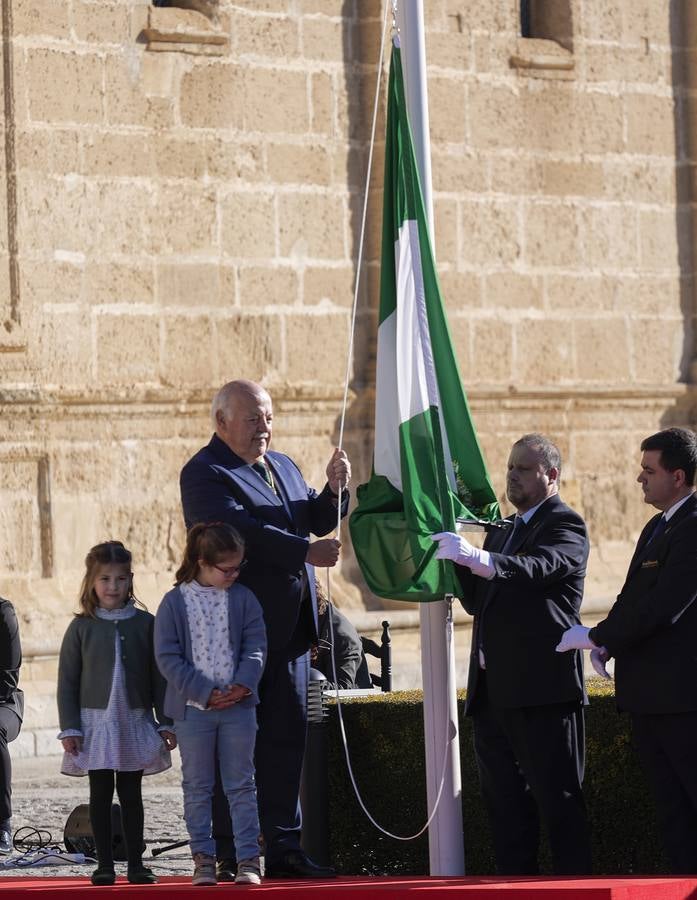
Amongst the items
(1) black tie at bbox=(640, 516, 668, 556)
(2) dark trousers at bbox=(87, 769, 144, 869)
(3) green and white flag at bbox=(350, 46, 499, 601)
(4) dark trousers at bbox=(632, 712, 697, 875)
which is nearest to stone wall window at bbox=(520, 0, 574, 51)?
(3) green and white flag at bbox=(350, 46, 499, 601)

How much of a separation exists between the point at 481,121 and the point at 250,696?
8944 mm

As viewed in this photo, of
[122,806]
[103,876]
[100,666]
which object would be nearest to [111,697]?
[100,666]

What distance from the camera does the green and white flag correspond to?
7785 millimetres

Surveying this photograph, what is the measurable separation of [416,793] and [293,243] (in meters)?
6.88

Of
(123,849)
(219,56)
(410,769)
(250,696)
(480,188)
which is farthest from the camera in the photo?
(480,188)

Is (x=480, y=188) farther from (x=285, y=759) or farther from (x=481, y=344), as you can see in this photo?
(x=285, y=759)

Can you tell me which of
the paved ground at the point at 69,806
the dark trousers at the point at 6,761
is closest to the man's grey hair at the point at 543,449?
the paved ground at the point at 69,806

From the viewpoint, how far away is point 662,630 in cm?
730

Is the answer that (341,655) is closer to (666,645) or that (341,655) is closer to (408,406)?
(408,406)

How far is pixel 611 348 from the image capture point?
1605 cm

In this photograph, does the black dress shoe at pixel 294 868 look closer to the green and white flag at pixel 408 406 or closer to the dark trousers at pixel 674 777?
the green and white flag at pixel 408 406

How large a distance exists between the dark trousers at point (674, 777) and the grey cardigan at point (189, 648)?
4.55 ft

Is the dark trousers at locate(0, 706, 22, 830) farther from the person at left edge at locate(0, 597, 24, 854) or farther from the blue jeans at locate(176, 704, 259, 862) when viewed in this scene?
the blue jeans at locate(176, 704, 259, 862)

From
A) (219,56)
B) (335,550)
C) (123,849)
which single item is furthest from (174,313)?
(335,550)
